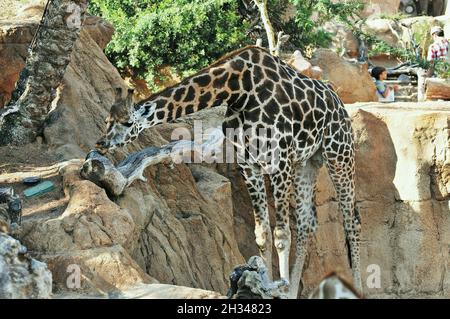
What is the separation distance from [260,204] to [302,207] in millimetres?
978

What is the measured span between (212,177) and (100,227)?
10.3ft

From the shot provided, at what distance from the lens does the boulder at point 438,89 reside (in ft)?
54.1

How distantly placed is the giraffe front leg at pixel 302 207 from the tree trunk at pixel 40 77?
298 centimetres

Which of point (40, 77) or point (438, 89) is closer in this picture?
point (40, 77)

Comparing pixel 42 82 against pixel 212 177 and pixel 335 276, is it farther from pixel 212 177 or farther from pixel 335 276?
pixel 335 276

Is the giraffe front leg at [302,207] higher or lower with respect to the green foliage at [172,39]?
lower

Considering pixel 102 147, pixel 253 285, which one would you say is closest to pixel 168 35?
pixel 102 147

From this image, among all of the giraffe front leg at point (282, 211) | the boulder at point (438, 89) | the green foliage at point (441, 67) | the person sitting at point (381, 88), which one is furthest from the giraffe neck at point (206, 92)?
the green foliage at point (441, 67)

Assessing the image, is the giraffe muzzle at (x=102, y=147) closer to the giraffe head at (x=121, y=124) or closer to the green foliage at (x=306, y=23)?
the giraffe head at (x=121, y=124)

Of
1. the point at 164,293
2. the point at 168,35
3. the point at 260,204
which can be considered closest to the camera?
the point at 164,293

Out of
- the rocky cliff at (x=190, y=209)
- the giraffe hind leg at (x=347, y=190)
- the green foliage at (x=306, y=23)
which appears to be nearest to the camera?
the rocky cliff at (x=190, y=209)

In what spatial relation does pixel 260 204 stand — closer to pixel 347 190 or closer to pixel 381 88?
pixel 347 190

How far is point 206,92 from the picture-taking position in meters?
10.3
